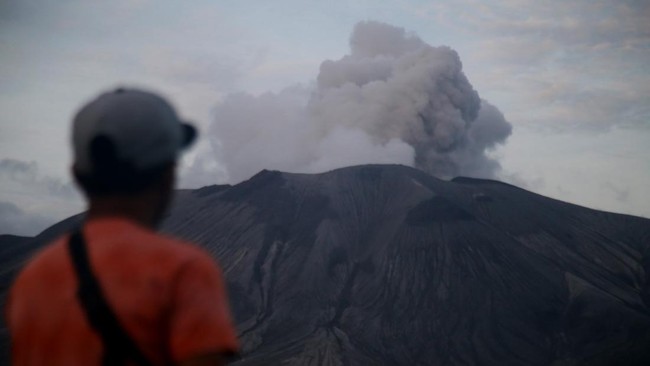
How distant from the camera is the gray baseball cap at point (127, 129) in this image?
1977 mm

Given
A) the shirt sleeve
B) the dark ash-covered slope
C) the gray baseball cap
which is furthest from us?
the dark ash-covered slope

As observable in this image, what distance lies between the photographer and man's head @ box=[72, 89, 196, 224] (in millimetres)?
1980

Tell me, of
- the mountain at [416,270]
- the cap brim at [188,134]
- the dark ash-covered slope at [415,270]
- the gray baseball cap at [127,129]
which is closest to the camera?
the gray baseball cap at [127,129]

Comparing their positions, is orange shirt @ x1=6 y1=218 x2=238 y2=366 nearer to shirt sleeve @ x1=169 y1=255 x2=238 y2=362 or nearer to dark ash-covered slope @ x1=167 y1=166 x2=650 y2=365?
shirt sleeve @ x1=169 y1=255 x2=238 y2=362

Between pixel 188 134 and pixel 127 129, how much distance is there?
0.22m

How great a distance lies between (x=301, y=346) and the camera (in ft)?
186

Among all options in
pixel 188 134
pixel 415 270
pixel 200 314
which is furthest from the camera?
pixel 415 270

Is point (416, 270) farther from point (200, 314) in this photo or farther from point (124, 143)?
point (200, 314)

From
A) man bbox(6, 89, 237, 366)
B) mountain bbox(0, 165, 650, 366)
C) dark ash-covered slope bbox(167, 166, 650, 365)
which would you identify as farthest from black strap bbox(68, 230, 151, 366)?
mountain bbox(0, 165, 650, 366)

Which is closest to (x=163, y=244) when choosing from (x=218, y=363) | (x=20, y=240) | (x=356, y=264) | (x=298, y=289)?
(x=218, y=363)

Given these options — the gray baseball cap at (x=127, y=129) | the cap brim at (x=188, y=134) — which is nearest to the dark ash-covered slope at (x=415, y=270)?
the cap brim at (x=188, y=134)

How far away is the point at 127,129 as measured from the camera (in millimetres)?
1977

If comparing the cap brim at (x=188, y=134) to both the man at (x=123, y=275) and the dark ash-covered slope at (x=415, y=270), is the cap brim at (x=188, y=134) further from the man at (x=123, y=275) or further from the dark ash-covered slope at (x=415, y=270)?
the dark ash-covered slope at (x=415, y=270)

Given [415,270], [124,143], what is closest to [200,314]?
[124,143]
